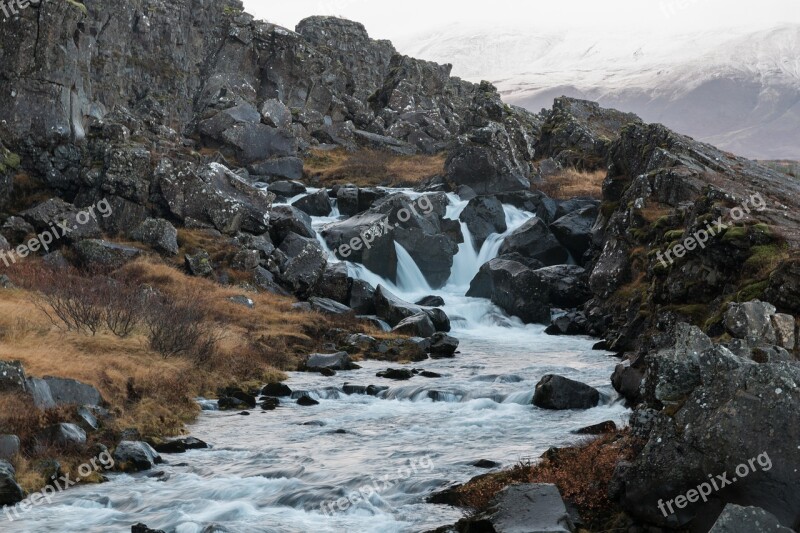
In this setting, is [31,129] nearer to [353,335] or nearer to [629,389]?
[353,335]

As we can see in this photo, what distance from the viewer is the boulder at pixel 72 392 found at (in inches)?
682

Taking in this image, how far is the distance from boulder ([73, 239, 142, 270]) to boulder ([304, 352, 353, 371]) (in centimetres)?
1058

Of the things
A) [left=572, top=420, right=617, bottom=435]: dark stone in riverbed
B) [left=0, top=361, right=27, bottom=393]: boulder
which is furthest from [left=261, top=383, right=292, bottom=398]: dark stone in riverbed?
[left=572, top=420, right=617, bottom=435]: dark stone in riverbed

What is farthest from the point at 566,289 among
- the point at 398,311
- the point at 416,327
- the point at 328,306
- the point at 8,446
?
the point at 8,446

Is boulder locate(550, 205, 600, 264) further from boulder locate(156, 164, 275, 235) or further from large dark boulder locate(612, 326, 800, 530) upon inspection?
large dark boulder locate(612, 326, 800, 530)

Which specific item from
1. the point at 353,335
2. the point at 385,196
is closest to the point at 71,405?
the point at 353,335

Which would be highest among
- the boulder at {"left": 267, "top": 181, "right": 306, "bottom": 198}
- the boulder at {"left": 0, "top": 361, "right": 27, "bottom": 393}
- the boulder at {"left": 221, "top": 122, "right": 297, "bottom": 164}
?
the boulder at {"left": 221, "top": 122, "right": 297, "bottom": 164}

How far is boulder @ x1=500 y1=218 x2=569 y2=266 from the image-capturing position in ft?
149

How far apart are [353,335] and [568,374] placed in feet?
31.3

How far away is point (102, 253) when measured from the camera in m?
33.6

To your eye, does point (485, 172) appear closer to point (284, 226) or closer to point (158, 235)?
point (284, 226)

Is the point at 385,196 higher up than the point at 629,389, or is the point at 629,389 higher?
the point at 385,196

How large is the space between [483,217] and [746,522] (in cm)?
4156

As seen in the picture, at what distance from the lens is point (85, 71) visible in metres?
40.2
